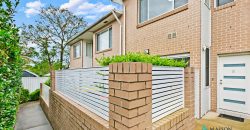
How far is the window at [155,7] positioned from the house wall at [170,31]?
322mm

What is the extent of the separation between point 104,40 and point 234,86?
28.6 ft

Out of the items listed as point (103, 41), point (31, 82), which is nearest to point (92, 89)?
point (103, 41)

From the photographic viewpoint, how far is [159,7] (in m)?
7.63

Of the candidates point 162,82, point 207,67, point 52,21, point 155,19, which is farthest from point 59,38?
point 162,82

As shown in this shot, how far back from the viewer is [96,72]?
3.05 metres

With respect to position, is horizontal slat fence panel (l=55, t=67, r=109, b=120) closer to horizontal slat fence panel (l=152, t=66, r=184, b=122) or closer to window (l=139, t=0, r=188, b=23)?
horizontal slat fence panel (l=152, t=66, r=184, b=122)

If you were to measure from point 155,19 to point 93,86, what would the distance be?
5.54m

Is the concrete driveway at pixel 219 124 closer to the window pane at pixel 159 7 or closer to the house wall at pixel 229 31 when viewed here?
the house wall at pixel 229 31

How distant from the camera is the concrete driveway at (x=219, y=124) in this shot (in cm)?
468

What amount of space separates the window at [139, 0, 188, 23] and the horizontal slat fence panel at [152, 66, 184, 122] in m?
4.57

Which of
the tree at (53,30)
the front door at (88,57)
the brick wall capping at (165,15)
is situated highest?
the tree at (53,30)

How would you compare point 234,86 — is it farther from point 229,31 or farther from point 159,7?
point 159,7

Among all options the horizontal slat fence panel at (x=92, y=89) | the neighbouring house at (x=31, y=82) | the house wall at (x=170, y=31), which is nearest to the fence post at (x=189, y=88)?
the horizontal slat fence panel at (x=92, y=89)

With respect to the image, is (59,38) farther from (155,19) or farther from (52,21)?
(155,19)
